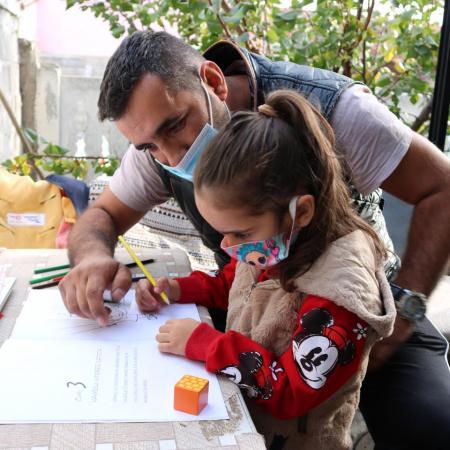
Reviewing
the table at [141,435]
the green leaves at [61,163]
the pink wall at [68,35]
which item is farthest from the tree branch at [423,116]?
the pink wall at [68,35]

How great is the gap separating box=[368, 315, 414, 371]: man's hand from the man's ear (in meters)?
0.67

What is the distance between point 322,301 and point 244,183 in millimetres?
238

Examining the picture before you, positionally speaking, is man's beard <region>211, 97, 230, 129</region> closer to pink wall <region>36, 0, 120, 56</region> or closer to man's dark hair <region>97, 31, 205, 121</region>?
man's dark hair <region>97, 31, 205, 121</region>

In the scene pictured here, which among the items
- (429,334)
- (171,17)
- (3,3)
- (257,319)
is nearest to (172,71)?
(257,319)

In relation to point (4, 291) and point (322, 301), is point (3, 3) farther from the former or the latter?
point (322, 301)

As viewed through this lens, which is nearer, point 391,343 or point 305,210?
point 305,210

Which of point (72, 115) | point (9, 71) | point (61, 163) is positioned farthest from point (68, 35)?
point (61, 163)

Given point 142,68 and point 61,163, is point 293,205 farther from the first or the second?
point 61,163

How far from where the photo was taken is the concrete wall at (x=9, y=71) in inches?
125

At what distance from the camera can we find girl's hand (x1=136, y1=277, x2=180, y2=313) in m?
1.09

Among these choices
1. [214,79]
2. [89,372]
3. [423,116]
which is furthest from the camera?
[423,116]

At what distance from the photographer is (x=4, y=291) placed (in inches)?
44.0

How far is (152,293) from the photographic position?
1100 millimetres

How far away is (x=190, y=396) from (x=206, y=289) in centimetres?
48
